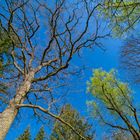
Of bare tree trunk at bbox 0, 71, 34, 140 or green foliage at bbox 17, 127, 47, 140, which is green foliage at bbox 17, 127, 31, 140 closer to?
green foliage at bbox 17, 127, 47, 140

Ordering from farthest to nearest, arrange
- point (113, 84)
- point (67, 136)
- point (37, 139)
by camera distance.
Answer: point (37, 139) < point (67, 136) < point (113, 84)

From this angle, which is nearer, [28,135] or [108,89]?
[108,89]

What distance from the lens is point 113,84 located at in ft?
49.2

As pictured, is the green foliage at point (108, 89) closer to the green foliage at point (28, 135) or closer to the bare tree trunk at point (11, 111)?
the bare tree trunk at point (11, 111)

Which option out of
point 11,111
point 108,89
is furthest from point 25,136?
point 11,111

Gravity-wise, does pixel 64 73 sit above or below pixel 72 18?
below

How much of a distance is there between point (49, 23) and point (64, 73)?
6.99 ft

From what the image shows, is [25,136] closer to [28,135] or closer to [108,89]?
[28,135]

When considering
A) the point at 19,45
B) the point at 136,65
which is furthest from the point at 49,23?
the point at 136,65

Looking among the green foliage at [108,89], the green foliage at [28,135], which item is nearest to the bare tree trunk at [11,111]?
the green foliage at [108,89]

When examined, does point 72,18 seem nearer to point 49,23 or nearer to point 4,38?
point 49,23

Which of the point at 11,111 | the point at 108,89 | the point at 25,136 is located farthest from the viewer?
the point at 25,136

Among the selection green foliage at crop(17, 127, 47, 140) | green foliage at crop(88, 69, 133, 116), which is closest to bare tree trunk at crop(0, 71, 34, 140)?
green foliage at crop(88, 69, 133, 116)

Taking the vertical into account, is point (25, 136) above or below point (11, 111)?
above
